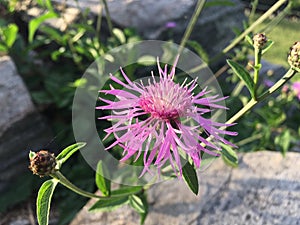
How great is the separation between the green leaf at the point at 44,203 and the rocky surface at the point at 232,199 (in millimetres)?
551

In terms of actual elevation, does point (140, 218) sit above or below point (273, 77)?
above

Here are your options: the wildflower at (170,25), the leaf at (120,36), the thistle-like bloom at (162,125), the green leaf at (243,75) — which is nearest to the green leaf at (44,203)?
the thistle-like bloom at (162,125)

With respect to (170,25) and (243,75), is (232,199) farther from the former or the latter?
(170,25)

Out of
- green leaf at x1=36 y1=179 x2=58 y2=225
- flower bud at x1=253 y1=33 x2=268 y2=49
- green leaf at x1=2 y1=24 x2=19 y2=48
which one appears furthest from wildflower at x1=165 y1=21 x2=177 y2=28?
green leaf at x1=36 y1=179 x2=58 y2=225

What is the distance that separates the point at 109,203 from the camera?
1.17 meters

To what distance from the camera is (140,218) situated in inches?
52.1

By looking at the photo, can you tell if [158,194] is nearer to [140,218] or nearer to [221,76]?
[140,218]

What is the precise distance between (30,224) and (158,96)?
3.49 ft

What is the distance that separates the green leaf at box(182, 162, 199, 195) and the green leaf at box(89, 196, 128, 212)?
1.20 feet

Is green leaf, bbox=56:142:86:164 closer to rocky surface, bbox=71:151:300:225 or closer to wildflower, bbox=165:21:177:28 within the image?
rocky surface, bbox=71:151:300:225

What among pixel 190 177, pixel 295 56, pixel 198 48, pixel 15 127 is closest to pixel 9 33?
pixel 15 127

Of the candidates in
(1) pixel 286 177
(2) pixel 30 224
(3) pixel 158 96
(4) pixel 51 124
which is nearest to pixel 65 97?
(4) pixel 51 124

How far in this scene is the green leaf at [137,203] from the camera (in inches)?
44.2

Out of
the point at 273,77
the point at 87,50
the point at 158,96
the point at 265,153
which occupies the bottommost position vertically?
the point at 273,77
